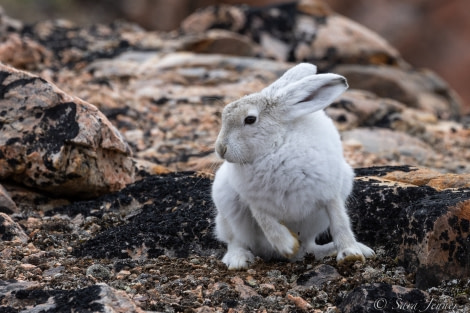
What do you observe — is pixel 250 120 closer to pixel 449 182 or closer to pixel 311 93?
pixel 311 93

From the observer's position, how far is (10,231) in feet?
17.5

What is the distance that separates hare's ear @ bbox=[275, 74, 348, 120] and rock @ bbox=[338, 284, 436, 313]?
1360 millimetres

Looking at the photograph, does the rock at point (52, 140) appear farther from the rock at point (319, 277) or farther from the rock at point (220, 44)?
the rock at point (220, 44)

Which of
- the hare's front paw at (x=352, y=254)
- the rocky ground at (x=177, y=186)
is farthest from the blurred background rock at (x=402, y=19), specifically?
the hare's front paw at (x=352, y=254)

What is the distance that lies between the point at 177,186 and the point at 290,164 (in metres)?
2.04

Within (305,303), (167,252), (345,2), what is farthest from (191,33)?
(345,2)

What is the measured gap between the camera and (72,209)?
6.24 m

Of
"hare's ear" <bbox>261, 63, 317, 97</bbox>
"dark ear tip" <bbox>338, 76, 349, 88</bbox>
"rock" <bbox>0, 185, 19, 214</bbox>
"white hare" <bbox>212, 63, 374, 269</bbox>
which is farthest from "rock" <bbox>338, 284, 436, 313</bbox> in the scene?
"rock" <bbox>0, 185, 19, 214</bbox>

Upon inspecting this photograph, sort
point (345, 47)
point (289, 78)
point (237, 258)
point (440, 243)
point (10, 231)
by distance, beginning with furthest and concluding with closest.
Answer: point (345, 47) < point (10, 231) < point (289, 78) < point (237, 258) < point (440, 243)

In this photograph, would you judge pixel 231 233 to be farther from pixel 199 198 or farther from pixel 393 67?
pixel 393 67

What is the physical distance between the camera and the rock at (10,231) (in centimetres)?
529

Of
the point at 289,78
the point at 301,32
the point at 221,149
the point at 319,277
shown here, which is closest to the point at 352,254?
the point at 319,277

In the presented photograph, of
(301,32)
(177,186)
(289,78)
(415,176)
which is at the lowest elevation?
(177,186)

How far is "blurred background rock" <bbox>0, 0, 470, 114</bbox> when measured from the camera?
943 inches
